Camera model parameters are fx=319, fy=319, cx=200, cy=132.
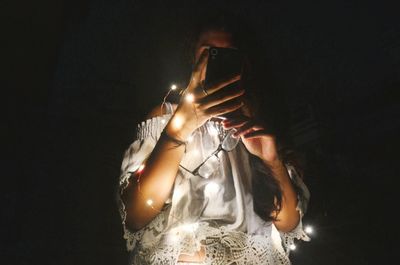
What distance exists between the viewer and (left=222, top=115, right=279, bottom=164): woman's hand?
1043 mm

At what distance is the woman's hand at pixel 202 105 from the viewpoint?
0.94 meters

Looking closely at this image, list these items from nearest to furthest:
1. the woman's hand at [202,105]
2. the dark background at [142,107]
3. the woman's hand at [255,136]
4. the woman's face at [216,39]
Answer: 1. the woman's hand at [202,105]
2. the woman's hand at [255,136]
3. the woman's face at [216,39]
4. the dark background at [142,107]

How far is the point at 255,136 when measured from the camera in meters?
1.06

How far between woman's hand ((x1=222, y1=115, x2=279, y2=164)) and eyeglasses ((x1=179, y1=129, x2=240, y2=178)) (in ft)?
0.24

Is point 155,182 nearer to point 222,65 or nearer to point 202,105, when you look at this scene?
point 202,105

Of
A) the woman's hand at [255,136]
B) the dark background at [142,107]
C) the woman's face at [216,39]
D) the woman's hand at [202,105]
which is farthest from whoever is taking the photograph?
the dark background at [142,107]

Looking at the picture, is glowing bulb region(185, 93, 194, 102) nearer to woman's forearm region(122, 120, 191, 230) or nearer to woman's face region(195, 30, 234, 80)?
woman's forearm region(122, 120, 191, 230)

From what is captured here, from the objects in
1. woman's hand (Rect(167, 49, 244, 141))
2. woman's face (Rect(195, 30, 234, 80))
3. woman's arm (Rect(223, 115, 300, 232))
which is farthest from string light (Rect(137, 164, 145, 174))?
woman's face (Rect(195, 30, 234, 80))

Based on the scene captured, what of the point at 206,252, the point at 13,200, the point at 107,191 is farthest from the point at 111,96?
the point at 206,252

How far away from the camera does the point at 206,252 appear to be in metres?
0.96

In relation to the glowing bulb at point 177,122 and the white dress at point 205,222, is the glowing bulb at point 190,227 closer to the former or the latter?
the white dress at point 205,222

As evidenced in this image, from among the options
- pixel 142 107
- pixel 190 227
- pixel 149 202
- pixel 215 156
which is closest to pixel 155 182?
pixel 149 202

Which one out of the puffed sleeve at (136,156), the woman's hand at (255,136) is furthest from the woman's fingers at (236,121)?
the puffed sleeve at (136,156)

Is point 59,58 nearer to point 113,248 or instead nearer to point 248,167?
point 113,248
